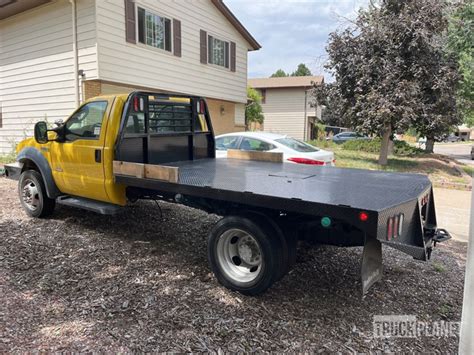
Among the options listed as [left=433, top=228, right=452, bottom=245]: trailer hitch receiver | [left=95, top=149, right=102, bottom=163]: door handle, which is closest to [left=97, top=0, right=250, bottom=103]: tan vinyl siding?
[left=95, top=149, right=102, bottom=163]: door handle

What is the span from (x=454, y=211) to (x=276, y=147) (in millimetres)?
4358

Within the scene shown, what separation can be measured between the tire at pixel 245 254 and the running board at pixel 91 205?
67.4 inches

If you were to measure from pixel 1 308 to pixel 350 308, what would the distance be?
3273mm

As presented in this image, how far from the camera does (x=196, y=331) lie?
10.3 feet

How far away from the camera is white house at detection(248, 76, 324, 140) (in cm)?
3241

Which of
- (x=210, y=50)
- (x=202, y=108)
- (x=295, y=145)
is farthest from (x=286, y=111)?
(x=202, y=108)

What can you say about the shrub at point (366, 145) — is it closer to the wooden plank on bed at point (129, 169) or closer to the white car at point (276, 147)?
the white car at point (276, 147)

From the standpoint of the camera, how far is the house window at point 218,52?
1516 cm

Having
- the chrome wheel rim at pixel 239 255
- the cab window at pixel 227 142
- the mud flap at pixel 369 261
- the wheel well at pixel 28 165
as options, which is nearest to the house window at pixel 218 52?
the cab window at pixel 227 142

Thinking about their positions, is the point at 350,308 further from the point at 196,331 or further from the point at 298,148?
the point at 298,148

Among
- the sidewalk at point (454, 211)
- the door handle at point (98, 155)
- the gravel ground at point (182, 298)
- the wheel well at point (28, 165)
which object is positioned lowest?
the sidewalk at point (454, 211)

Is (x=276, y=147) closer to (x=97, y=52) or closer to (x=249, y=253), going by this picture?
(x=249, y=253)

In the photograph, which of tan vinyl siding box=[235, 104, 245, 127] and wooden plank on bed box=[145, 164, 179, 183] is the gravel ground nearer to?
wooden plank on bed box=[145, 164, 179, 183]

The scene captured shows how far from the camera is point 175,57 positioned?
43.9 ft
